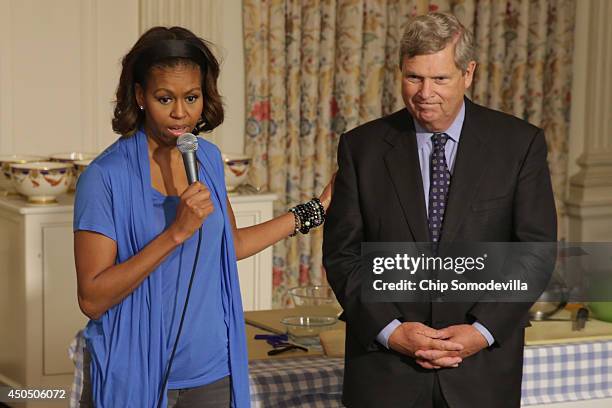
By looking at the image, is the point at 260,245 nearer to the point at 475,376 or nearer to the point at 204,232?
the point at 204,232

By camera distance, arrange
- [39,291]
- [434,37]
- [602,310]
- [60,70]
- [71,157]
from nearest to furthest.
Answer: [434,37] < [602,310] < [39,291] < [71,157] < [60,70]

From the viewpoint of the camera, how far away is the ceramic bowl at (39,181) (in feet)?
12.8

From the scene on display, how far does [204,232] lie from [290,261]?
3141 mm

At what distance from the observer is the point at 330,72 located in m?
5.08

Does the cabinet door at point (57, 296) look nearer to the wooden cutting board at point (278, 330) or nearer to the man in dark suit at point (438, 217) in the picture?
the wooden cutting board at point (278, 330)

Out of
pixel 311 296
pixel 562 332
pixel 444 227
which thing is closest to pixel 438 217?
pixel 444 227

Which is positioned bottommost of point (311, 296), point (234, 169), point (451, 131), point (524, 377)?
point (524, 377)

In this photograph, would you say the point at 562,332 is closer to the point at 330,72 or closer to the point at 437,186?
the point at 437,186

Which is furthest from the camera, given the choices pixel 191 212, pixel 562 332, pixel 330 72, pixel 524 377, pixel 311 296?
pixel 330 72

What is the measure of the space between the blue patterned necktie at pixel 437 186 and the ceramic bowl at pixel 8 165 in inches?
88.9

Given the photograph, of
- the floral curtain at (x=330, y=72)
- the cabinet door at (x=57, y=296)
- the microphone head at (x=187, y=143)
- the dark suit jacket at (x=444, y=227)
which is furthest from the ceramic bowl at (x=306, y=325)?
the floral curtain at (x=330, y=72)

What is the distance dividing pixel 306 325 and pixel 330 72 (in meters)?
2.37

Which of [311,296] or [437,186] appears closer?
[437,186]

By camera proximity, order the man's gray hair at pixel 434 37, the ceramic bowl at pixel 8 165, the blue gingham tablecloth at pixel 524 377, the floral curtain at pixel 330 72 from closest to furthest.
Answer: the man's gray hair at pixel 434 37
the blue gingham tablecloth at pixel 524 377
the ceramic bowl at pixel 8 165
the floral curtain at pixel 330 72
